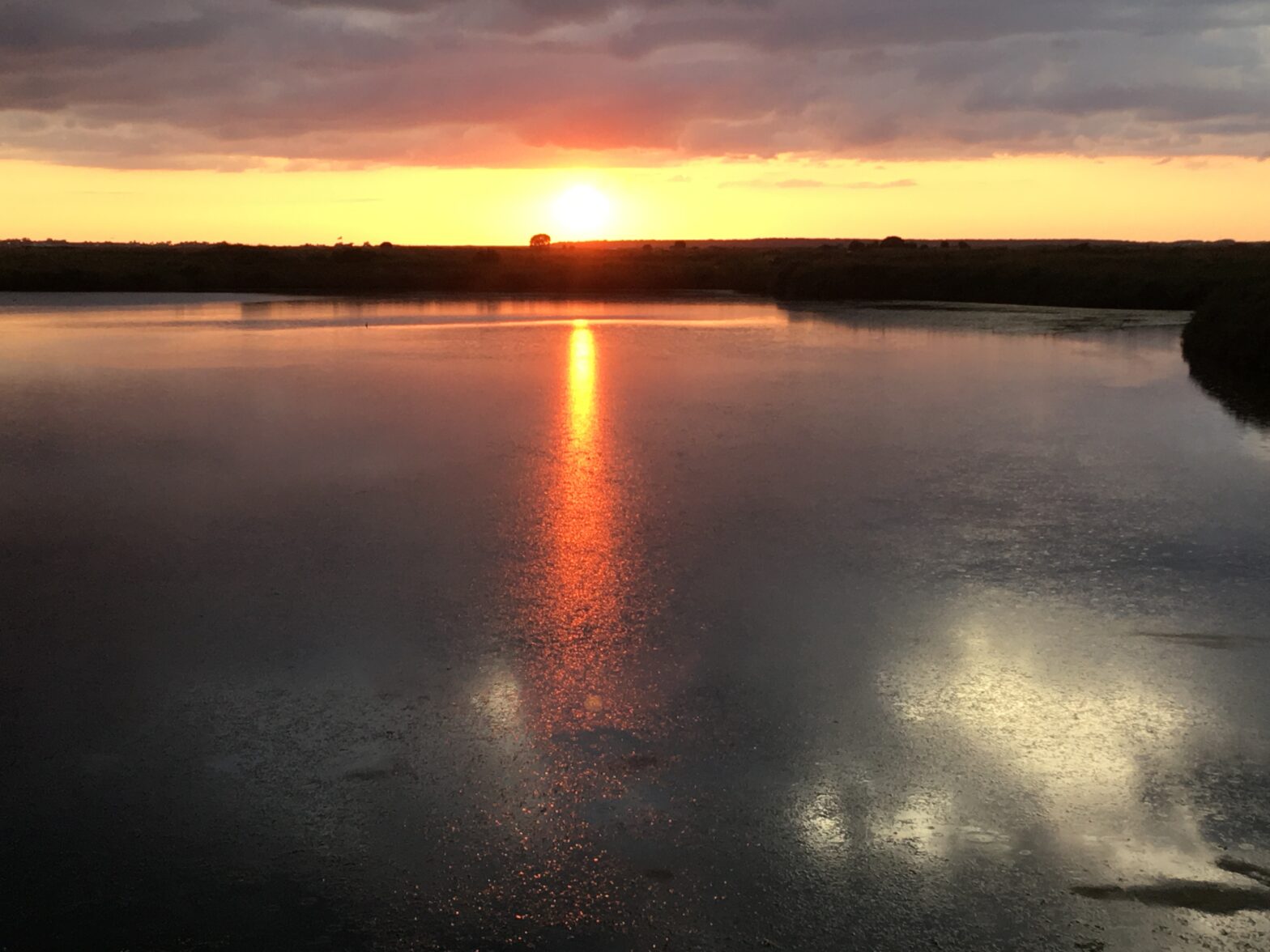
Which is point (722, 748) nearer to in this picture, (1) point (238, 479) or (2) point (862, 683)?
(2) point (862, 683)

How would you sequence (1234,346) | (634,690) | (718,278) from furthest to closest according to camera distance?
(718,278)
(1234,346)
(634,690)

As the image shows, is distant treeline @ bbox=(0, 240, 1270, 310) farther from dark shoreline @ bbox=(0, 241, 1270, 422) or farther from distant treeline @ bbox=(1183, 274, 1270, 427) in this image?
distant treeline @ bbox=(1183, 274, 1270, 427)

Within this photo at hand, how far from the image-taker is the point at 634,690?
19.1 feet

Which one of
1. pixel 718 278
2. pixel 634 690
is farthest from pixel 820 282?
pixel 634 690

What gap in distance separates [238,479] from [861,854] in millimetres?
7467

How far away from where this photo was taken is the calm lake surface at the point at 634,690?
4.16m

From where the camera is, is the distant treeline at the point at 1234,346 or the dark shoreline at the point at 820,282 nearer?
the distant treeline at the point at 1234,346

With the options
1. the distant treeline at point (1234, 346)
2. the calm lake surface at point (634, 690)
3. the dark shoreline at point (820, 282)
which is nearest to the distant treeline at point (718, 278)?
the dark shoreline at point (820, 282)

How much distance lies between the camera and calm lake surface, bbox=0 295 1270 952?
13.6 ft

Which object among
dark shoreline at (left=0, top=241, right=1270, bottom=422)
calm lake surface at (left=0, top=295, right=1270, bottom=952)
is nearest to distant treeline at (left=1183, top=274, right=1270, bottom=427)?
dark shoreline at (left=0, top=241, right=1270, bottom=422)

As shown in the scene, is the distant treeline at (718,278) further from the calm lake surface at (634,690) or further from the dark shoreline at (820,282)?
the calm lake surface at (634,690)

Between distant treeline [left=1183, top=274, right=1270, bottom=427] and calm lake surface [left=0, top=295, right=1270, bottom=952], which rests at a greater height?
distant treeline [left=1183, top=274, right=1270, bottom=427]

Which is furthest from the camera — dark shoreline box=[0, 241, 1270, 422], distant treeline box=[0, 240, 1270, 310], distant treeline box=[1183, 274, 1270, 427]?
distant treeline box=[0, 240, 1270, 310]

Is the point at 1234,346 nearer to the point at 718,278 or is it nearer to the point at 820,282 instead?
the point at 820,282
